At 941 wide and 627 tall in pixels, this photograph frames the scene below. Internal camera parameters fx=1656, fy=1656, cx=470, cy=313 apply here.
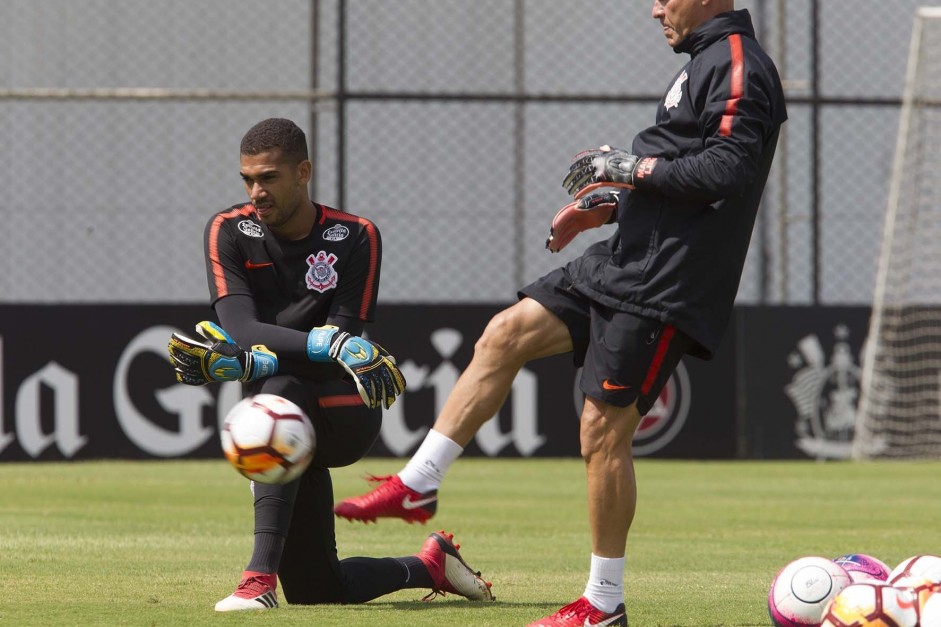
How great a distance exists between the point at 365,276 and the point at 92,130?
9.14 meters

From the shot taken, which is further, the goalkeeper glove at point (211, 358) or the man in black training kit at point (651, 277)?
the goalkeeper glove at point (211, 358)

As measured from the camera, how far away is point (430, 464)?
582 cm

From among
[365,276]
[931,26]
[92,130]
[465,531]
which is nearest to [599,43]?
[931,26]

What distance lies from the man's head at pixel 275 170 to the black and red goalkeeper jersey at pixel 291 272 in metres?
0.12

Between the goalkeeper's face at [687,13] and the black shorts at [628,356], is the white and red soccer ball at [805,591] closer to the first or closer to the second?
the black shorts at [628,356]

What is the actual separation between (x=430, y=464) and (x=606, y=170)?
47.4 inches

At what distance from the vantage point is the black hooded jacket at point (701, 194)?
563 cm

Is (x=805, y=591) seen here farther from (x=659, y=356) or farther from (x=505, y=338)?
(x=505, y=338)

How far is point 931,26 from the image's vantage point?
1616 centimetres

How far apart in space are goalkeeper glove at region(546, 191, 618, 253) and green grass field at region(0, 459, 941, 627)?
1.42 m

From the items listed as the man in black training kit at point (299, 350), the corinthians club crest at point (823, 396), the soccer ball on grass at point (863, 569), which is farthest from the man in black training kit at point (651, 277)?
the corinthians club crest at point (823, 396)

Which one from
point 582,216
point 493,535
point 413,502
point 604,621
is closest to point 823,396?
point 493,535

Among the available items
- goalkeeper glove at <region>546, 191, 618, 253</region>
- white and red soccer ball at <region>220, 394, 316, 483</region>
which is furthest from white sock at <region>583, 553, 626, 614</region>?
goalkeeper glove at <region>546, 191, 618, 253</region>

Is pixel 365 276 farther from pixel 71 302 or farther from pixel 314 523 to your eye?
pixel 71 302
